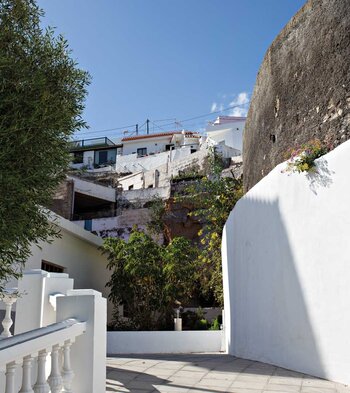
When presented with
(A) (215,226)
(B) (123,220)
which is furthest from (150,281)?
(B) (123,220)

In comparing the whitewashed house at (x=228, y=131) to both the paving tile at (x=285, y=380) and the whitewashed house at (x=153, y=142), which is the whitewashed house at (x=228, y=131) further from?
the paving tile at (x=285, y=380)

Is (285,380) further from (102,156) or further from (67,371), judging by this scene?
(102,156)

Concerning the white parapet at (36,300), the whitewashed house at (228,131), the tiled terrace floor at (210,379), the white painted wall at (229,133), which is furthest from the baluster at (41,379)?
the white painted wall at (229,133)

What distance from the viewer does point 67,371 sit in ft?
9.66

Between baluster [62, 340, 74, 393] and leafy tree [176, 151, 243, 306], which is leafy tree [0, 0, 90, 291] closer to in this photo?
baluster [62, 340, 74, 393]

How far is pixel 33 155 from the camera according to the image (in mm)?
2744

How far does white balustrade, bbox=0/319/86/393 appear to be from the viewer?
2.30 metres

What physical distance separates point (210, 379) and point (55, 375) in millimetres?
2604

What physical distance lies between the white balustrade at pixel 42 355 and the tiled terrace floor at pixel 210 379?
1.53m

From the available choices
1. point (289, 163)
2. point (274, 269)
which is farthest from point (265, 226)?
point (289, 163)

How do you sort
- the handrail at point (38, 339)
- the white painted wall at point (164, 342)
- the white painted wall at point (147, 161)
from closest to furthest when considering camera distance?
the handrail at point (38, 339)
the white painted wall at point (164, 342)
the white painted wall at point (147, 161)

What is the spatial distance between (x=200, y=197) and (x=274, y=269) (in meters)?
8.46

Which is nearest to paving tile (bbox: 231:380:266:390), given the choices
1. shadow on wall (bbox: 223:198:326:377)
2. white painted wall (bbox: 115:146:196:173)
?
shadow on wall (bbox: 223:198:326:377)

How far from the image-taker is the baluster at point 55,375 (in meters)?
2.72
